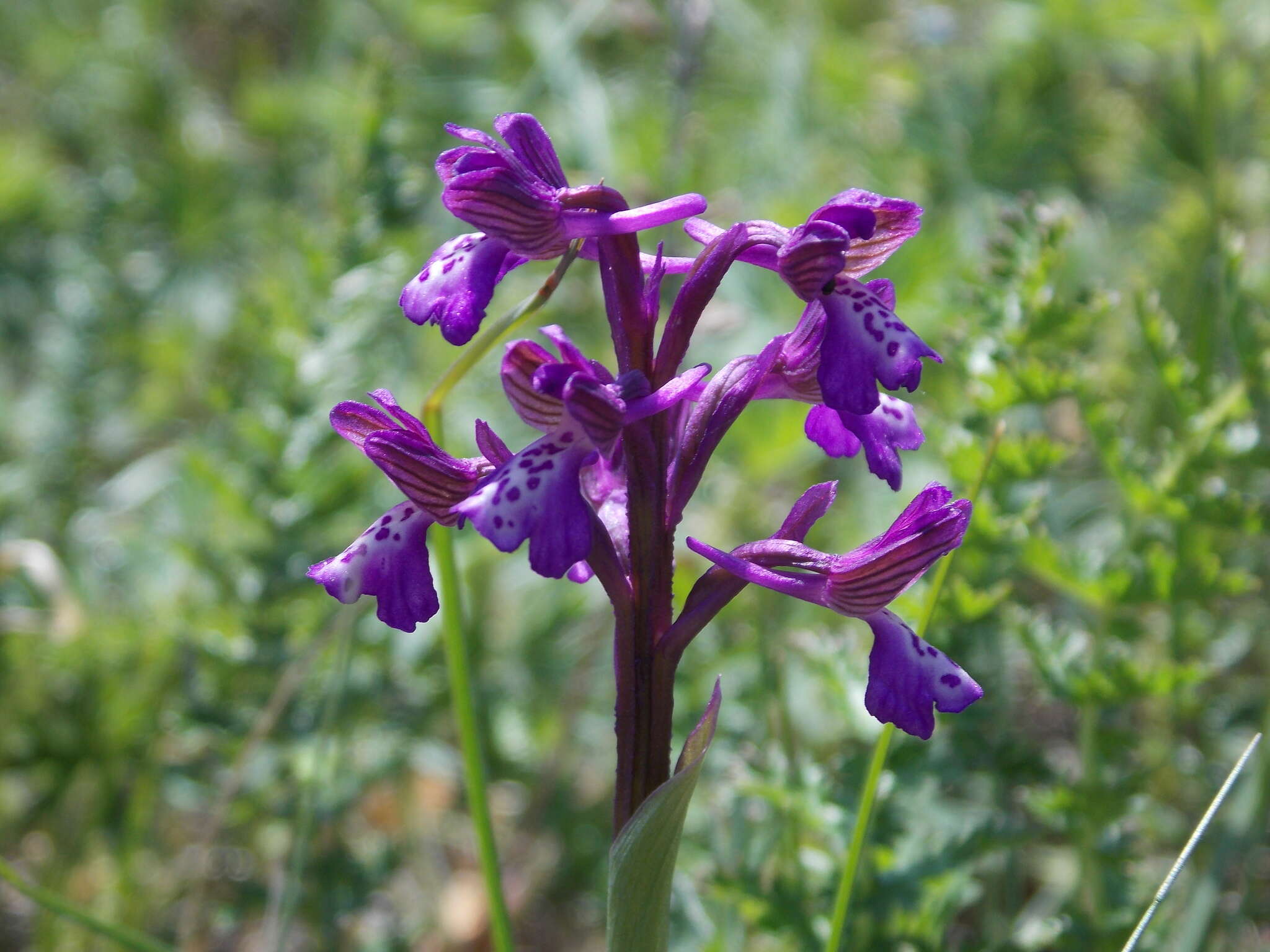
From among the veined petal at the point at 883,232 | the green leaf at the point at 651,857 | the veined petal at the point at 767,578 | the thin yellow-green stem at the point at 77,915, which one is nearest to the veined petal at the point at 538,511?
the veined petal at the point at 767,578

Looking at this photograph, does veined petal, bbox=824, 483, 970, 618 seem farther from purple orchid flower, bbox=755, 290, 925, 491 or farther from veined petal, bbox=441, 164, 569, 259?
veined petal, bbox=441, 164, 569, 259

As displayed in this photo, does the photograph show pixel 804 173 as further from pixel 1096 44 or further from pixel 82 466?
pixel 82 466

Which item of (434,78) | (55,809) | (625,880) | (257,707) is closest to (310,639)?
(257,707)

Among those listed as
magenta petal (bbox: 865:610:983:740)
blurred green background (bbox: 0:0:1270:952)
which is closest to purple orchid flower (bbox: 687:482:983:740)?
magenta petal (bbox: 865:610:983:740)

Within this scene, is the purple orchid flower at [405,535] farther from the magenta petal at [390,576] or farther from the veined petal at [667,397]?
the veined petal at [667,397]

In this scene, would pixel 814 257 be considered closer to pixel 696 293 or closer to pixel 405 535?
pixel 696 293
